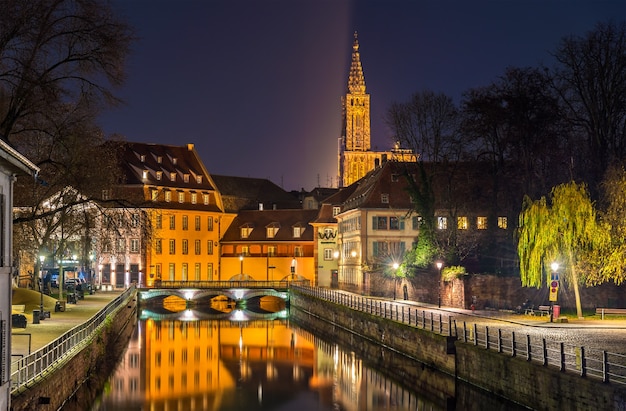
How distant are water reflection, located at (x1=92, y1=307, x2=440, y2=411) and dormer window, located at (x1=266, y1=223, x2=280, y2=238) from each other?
33606mm

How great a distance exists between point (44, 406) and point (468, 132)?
41.0 metres

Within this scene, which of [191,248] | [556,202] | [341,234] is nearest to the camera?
[556,202]

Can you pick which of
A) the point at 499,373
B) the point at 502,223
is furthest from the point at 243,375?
the point at 502,223

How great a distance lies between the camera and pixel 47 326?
3831 centimetres

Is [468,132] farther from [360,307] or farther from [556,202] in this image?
[556,202]

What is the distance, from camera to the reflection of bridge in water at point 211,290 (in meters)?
84.0

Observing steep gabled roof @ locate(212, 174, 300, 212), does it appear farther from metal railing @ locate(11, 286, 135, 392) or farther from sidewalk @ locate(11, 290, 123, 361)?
metal railing @ locate(11, 286, 135, 392)

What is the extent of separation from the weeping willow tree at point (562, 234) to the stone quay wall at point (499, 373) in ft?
23.1

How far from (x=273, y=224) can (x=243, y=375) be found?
2232 inches

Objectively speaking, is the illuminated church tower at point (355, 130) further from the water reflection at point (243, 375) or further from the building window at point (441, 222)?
the water reflection at point (243, 375)

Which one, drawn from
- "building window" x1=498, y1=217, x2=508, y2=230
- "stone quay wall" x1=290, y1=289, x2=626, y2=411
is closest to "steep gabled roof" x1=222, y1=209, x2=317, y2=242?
"building window" x1=498, y1=217, x2=508, y2=230

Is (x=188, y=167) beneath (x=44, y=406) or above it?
above

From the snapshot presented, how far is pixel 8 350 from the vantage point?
19.8 meters

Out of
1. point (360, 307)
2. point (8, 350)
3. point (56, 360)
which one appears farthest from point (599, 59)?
point (8, 350)
